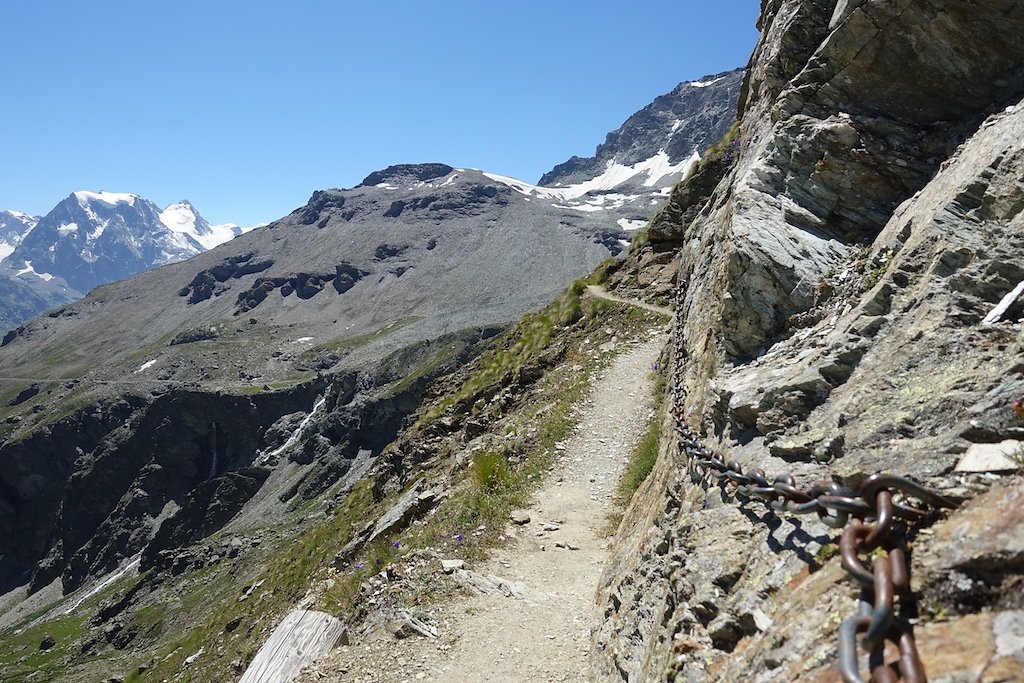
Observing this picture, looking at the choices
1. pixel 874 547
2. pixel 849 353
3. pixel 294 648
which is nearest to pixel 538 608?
pixel 294 648

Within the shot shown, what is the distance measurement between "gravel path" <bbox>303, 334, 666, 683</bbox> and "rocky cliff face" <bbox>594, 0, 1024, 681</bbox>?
1.24 m

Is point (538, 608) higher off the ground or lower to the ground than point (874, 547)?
lower

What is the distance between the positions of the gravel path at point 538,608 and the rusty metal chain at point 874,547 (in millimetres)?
5115

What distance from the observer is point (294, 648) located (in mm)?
9180

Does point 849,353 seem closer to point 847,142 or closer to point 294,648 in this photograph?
point 847,142

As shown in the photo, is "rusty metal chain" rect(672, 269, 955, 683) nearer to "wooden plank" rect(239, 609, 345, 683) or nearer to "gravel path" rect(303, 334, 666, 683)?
"gravel path" rect(303, 334, 666, 683)

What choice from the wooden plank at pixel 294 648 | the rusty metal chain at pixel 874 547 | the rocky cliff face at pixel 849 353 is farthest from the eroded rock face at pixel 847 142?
the wooden plank at pixel 294 648

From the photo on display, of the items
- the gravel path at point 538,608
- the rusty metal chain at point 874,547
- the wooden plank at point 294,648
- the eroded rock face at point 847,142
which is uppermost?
the eroded rock face at point 847,142

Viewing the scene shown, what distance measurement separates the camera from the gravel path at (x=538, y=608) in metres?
8.30

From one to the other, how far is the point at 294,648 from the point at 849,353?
28.9 ft

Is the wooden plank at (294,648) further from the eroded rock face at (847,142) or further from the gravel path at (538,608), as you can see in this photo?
the eroded rock face at (847,142)

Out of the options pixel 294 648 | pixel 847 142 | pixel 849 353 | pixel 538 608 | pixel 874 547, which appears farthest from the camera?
pixel 538 608

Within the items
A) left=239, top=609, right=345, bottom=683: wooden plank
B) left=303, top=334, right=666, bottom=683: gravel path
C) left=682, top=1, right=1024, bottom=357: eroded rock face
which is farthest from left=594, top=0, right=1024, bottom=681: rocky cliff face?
left=239, top=609, right=345, bottom=683: wooden plank

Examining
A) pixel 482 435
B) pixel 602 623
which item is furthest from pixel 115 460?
pixel 602 623
